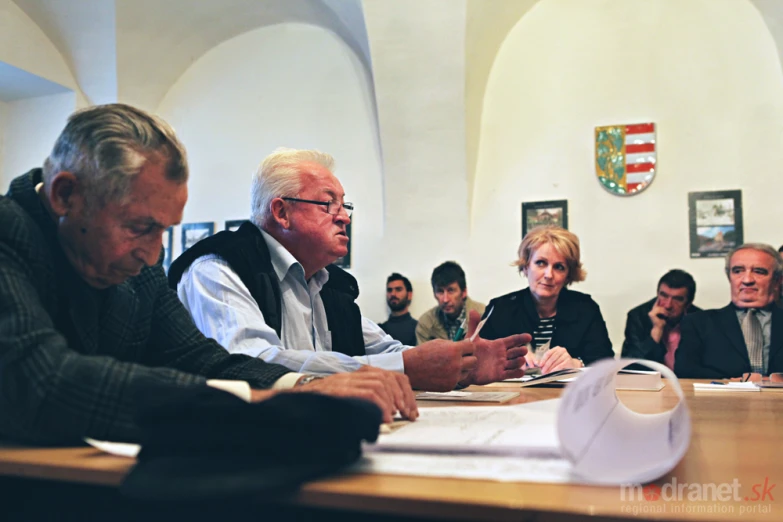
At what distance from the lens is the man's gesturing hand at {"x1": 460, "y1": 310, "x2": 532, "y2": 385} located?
189cm

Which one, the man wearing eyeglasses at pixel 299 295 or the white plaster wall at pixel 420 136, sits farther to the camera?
the white plaster wall at pixel 420 136

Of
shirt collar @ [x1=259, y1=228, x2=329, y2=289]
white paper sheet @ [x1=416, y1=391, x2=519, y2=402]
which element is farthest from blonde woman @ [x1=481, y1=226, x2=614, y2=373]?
white paper sheet @ [x1=416, y1=391, x2=519, y2=402]

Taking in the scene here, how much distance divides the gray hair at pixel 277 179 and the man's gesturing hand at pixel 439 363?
86cm

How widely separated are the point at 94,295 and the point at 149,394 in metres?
0.41

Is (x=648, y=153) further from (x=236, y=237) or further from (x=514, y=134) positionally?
(x=236, y=237)

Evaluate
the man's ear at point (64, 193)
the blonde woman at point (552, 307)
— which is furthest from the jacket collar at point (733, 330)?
the man's ear at point (64, 193)

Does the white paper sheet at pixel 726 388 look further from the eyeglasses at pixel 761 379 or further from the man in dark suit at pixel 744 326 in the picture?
the man in dark suit at pixel 744 326

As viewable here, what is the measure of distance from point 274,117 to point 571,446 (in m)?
6.53

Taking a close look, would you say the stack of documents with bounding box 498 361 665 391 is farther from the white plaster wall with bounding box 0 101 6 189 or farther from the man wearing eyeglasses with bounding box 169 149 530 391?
the white plaster wall with bounding box 0 101 6 189

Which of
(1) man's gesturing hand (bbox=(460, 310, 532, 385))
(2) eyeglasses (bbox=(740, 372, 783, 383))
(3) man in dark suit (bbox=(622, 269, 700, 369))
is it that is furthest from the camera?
(3) man in dark suit (bbox=(622, 269, 700, 369))

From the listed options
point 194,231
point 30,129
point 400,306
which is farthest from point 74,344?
point 30,129

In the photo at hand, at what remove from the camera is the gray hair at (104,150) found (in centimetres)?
112

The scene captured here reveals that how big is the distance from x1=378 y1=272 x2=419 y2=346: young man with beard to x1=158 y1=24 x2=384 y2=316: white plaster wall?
29 cm

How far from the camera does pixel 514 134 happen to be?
6.02 meters
